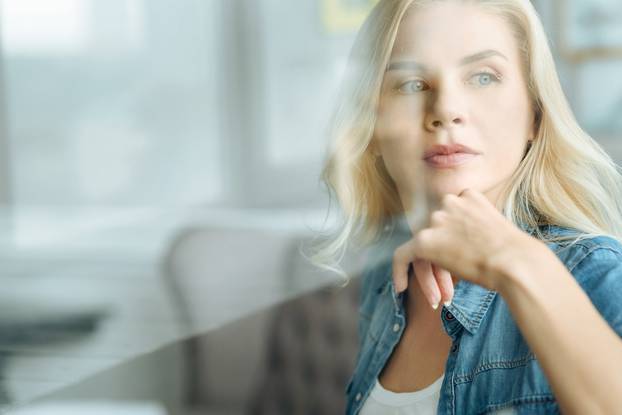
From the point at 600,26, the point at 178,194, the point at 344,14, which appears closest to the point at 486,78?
the point at 344,14

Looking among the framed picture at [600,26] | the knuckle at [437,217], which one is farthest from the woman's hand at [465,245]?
the framed picture at [600,26]

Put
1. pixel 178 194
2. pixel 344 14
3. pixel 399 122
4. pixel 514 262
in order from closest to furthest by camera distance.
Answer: pixel 514 262, pixel 399 122, pixel 344 14, pixel 178 194

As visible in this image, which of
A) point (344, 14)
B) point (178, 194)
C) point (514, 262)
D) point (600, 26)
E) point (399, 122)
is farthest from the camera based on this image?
point (600, 26)

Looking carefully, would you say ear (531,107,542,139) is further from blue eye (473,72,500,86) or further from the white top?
the white top

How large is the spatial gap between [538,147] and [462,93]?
0.05 m

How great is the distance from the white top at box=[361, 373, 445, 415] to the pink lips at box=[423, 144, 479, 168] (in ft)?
0.38

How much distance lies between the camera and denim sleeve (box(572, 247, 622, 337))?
392 mm

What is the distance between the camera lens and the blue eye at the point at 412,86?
1.47 ft

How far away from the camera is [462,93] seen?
0.44m

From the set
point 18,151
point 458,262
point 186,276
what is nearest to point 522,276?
point 458,262

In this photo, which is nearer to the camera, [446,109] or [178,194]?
[446,109]

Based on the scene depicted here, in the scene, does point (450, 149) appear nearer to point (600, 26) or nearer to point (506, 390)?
point (506, 390)

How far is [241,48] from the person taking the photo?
1173mm

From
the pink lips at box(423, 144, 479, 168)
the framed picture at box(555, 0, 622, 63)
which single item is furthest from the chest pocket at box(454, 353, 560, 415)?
the framed picture at box(555, 0, 622, 63)
